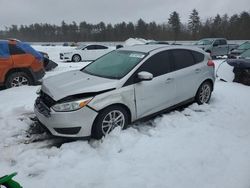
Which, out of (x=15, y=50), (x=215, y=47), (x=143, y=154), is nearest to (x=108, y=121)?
(x=143, y=154)

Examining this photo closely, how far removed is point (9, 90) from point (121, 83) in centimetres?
483

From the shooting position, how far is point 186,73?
6.42 meters

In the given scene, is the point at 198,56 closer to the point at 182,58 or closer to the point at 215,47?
the point at 182,58

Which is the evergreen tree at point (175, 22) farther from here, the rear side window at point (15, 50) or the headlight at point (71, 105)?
the headlight at point (71, 105)

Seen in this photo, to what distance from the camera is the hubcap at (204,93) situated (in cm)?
700

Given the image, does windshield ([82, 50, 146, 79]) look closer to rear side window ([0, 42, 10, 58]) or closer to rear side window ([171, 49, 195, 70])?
rear side window ([171, 49, 195, 70])

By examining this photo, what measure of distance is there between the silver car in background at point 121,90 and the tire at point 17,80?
365cm

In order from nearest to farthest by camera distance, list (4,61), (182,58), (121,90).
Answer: (121,90) → (182,58) → (4,61)

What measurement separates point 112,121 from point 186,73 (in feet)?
7.42

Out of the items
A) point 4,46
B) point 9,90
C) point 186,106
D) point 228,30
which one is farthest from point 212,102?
point 228,30

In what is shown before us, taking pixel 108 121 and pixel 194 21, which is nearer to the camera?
pixel 108 121

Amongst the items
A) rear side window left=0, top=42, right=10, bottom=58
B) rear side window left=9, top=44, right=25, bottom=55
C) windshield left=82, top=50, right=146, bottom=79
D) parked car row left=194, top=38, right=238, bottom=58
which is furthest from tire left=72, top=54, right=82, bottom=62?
windshield left=82, top=50, right=146, bottom=79

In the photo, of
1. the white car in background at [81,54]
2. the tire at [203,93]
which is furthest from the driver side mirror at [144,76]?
the white car in background at [81,54]

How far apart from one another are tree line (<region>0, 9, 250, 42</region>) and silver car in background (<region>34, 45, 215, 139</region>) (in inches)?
2562
